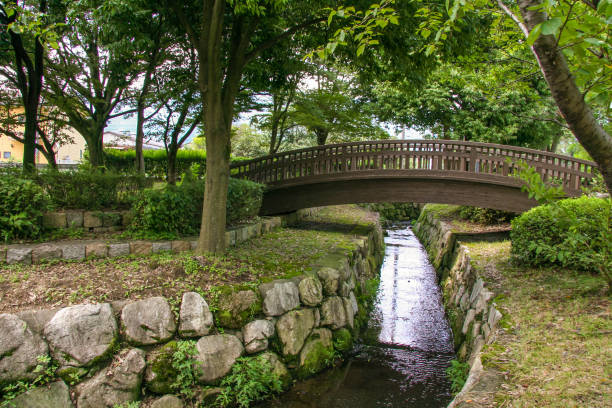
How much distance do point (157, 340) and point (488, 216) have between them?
1136 centimetres

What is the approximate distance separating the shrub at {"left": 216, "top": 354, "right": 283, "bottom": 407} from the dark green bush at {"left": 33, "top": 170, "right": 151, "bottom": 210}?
152 inches

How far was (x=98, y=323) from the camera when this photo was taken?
427cm

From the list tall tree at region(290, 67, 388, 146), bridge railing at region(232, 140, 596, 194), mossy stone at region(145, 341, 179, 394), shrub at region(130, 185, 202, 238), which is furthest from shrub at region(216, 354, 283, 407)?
tall tree at region(290, 67, 388, 146)

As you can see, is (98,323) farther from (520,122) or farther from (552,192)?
(520,122)

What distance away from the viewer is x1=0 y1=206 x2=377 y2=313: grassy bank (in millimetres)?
4535

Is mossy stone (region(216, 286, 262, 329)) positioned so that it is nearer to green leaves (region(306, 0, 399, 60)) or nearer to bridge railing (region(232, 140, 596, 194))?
green leaves (region(306, 0, 399, 60))

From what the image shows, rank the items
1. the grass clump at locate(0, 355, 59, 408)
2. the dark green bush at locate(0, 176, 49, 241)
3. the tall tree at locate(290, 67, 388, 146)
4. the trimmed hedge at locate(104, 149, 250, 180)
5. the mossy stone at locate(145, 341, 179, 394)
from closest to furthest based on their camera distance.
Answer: the grass clump at locate(0, 355, 59, 408)
the mossy stone at locate(145, 341, 179, 394)
the dark green bush at locate(0, 176, 49, 241)
the tall tree at locate(290, 67, 388, 146)
the trimmed hedge at locate(104, 149, 250, 180)

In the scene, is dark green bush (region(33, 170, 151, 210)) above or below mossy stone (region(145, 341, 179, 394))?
above

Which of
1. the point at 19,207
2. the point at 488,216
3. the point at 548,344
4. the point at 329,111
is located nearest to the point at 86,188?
the point at 19,207

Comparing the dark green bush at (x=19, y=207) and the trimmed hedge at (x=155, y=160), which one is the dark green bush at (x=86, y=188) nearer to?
the dark green bush at (x=19, y=207)

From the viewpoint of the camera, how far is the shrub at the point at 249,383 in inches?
185

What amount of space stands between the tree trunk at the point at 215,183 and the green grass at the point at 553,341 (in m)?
4.26

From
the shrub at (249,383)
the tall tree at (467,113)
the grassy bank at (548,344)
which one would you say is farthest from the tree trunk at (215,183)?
the tall tree at (467,113)

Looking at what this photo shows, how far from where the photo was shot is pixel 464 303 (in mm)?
7566
